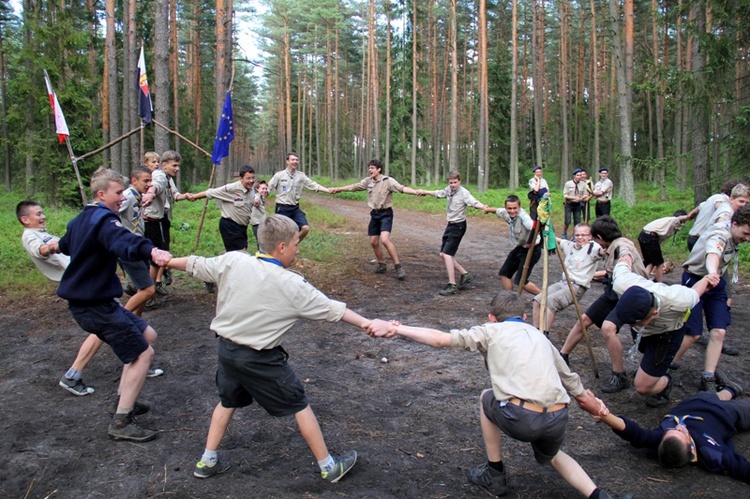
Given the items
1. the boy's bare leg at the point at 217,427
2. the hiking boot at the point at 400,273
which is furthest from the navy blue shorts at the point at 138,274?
the hiking boot at the point at 400,273

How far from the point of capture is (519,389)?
314 centimetres

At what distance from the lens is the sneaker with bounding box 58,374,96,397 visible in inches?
195

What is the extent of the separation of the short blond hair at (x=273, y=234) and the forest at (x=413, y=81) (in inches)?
240

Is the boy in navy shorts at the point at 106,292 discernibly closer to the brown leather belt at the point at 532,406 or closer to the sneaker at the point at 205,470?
the sneaker at the point at 205,470

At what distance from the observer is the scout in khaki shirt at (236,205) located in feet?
28.2

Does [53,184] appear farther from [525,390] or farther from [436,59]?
[436,59]

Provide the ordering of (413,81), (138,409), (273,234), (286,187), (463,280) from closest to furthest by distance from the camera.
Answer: (273,234)
(138,409)
(463,280)
(286,187)
(413,81)

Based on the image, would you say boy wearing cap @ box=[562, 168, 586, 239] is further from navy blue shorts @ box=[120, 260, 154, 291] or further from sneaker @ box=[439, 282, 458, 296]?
navy blue shorts @ box=[120, 260, 154, 291]

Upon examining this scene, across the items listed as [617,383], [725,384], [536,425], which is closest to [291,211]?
[617,383]

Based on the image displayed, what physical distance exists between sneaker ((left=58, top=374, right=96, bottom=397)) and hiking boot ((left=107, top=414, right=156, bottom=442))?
1087 mm

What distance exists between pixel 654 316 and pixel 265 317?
3.25 metres

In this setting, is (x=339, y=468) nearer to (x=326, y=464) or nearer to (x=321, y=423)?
(x=326, y=464)

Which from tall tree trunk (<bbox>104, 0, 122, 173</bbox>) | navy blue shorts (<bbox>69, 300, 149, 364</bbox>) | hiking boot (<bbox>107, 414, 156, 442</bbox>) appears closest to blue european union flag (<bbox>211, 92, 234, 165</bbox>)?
navy blue shorts (<bbox>69, 300, 149, 364</bbox>)

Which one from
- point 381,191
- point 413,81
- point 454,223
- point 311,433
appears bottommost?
point 311,433
